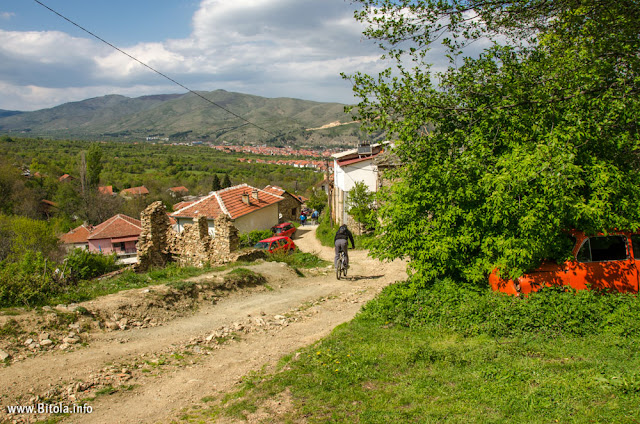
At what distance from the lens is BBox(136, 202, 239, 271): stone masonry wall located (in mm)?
16969

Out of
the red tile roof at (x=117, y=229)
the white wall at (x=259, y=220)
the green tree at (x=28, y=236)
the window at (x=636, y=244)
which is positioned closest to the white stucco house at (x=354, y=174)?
the white wall at (x=259, y=220)

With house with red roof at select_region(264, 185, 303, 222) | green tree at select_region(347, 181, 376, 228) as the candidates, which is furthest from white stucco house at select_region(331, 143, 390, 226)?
house with red roof at select_region(264, 185, 303, 222)

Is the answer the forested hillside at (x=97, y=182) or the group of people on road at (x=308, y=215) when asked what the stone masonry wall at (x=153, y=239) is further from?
the forested hillside at (x=97, y=182)

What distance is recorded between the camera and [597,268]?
25.0 feet

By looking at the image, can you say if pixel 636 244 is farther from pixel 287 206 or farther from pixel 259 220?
pixel 287 206

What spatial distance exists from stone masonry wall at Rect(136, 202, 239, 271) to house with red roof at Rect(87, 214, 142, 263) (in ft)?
106

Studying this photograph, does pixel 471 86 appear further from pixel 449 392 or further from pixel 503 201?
pixel 449 392

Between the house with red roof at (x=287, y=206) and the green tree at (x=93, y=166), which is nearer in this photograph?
the house with red roof at (x=287, y=206)

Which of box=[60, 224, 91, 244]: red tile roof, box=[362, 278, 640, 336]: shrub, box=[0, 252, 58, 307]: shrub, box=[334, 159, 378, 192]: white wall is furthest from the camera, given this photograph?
box=[60, 224, 91, 244]: red tile roof

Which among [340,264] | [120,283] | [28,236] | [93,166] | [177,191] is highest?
[93,166]

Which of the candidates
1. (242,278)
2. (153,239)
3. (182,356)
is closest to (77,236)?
(153,239)

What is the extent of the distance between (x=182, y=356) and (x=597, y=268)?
25.2 feet

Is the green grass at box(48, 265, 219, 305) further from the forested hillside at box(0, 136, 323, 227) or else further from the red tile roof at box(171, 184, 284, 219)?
the forested hillside at box(0, 136, 323, 227)

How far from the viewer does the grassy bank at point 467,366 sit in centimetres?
444
